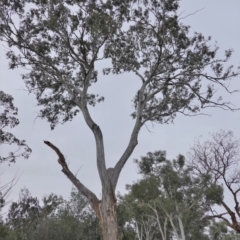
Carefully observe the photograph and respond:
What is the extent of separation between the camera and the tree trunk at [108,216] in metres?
6.61

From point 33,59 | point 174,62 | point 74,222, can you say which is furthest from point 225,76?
point 74,222

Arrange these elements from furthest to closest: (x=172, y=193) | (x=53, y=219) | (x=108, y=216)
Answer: (x=53, y=219) < (x=172, y=193) < (x=108, y=216)

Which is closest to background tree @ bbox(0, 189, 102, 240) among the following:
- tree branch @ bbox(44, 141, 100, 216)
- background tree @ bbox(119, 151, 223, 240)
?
background tree @ bbox(119, 151, 223, 240)

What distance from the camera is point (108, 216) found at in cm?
674

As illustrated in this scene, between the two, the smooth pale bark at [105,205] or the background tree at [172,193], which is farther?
the background tree at [172,193]

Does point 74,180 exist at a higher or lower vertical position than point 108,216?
higher

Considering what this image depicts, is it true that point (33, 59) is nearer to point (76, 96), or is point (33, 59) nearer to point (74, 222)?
point (76, 96)

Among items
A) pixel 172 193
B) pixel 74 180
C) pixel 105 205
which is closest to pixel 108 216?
pixel 105 205

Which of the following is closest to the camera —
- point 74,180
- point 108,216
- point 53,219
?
point 108,216

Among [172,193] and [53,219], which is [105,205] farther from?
[53,219]

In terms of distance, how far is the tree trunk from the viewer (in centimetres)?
661

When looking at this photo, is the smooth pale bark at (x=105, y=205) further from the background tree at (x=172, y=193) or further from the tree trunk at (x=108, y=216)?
the background tree at (x=172, y=193)

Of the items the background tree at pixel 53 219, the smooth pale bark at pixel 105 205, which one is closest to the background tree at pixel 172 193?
the background tree at pixel 53 219

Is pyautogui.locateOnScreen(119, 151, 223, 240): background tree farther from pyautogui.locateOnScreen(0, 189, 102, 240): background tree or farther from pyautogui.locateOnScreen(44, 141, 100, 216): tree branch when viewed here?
pyautogui.locateOnScreen(44, 141, 100, 216): tree branch
